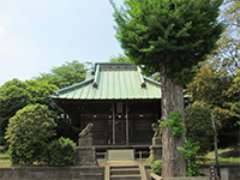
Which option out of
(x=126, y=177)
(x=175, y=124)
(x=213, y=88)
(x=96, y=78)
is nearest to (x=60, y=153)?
(x=126, y=177)

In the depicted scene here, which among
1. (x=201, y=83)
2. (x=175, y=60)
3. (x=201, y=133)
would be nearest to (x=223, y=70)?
(x=201, y=83)

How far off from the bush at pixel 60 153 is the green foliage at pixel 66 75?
60.5 feet

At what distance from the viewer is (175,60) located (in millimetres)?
7473

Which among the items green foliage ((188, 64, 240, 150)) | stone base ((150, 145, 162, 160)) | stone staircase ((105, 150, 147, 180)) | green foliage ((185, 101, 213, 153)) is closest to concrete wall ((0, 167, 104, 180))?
stone staircase ((105, 150, 147, 180))

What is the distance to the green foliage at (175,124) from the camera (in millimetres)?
7316

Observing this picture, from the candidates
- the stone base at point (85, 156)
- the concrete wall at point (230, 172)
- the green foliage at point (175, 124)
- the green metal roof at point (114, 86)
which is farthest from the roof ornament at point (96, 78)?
the green foliage at point (175, 124)

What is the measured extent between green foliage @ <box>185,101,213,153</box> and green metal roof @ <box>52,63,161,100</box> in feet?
11.3

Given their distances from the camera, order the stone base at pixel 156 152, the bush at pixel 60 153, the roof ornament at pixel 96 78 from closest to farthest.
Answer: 1. the bush at pixel 60 153
2. the stone base at pixel 156 152
3. the roof ornament at pixel 96 78

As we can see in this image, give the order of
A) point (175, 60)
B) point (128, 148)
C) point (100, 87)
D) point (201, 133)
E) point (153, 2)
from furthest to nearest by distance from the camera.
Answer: point (100, 87)
point (128, 148)
point (201, 133)
point (175, 60)
point (153, 2)

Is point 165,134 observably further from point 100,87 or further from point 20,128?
point 100,87

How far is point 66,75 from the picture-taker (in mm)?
31328

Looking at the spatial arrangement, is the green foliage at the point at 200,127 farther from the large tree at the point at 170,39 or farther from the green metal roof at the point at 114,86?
the large tree at the point at 170,39

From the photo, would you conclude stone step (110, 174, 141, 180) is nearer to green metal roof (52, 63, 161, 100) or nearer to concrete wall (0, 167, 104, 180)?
concrete wall (0, 167, 104, 180)

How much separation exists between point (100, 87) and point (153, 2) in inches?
361
